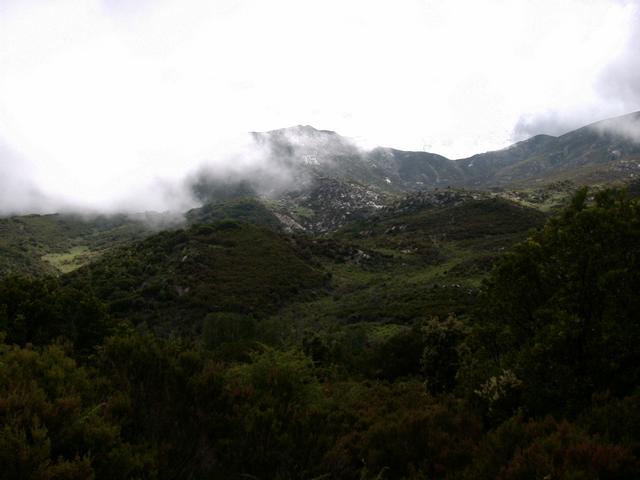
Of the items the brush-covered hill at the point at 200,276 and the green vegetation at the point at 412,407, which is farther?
the brush-covered hill at the point at 200,276

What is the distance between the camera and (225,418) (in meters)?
7.91

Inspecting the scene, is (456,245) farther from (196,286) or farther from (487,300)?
(487,300)

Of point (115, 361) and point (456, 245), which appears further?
point (456, 245)

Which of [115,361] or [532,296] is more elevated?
[115,361]

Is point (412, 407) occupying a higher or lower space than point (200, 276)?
higher

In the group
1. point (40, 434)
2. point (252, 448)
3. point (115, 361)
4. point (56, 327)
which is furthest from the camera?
point (56, 327)

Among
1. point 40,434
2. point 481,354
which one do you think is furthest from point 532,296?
point 40,434

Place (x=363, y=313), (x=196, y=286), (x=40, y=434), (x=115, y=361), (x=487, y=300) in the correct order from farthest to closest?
(x=196, y=286), (x=363, y=313), (x=487, y=300), (x=115, y=361), (x=40, y=434)

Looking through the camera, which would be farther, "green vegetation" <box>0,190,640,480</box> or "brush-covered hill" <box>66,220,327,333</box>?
"brush-covered hill" <box>66,220,327,333</box>

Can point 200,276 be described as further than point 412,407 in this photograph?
Yes

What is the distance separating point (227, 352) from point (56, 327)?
16.4 meters

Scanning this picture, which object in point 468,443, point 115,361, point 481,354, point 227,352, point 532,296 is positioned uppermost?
point 115,361

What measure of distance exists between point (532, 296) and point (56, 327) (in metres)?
33.1

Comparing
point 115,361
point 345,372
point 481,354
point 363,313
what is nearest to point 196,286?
point 363,313
